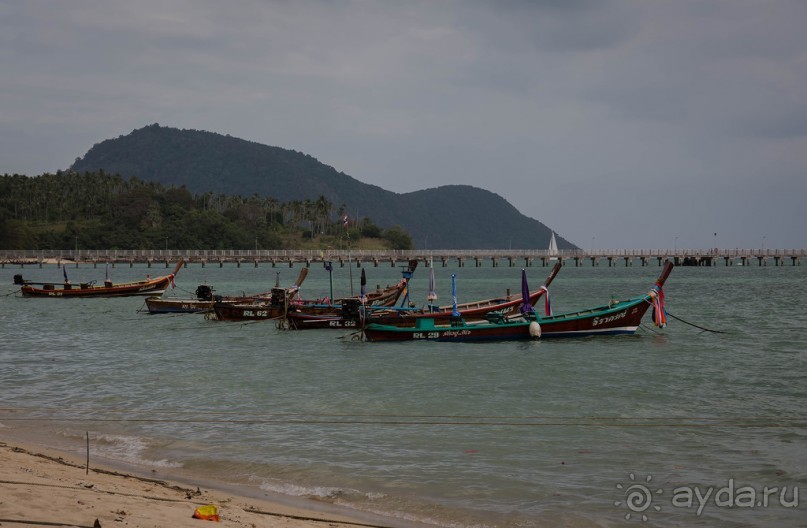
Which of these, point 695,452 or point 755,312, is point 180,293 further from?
point 695,452

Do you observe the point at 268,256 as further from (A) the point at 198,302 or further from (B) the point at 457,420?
(B) the point at 457,420

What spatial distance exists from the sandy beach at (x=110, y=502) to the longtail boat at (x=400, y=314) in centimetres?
2149

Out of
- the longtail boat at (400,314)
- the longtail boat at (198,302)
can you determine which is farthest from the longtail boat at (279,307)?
the longtail boat at (198,302)

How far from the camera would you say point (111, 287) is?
64.9m

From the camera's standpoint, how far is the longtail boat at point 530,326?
32469mm

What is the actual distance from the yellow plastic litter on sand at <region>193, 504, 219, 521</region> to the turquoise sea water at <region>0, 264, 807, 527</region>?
2.88 meters

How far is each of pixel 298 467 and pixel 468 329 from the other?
63.1 ft

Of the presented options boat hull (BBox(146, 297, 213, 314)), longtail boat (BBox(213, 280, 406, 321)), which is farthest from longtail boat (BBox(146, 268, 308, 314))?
longtail boat (BBox(213, 280, 406, 321))

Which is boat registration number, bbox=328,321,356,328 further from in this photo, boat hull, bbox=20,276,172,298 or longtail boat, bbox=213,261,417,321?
boat hull, bbox=20,276,172,298

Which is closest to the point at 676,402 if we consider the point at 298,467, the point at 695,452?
the point at 695,452

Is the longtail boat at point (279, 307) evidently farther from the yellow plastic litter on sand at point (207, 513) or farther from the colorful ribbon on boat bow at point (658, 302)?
the yellow plastic litter on sand at point (207, 513)

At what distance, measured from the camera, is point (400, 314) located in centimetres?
3584

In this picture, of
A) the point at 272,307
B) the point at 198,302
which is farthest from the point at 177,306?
the point at 272,307

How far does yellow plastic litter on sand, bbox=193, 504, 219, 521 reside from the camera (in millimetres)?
9094
